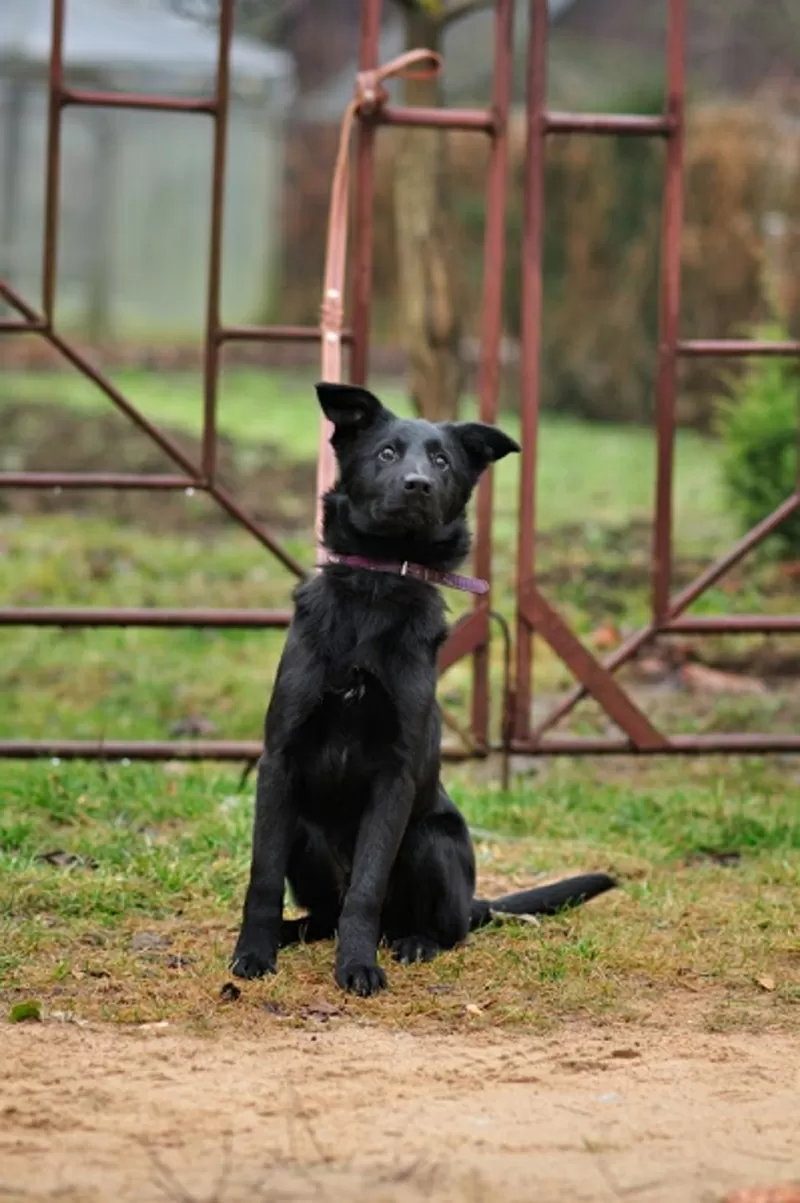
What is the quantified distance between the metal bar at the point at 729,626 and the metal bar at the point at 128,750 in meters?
0.85

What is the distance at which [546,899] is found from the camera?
4.94 metres

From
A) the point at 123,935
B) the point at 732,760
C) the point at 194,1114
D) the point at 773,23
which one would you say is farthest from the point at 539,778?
the point at 773,23

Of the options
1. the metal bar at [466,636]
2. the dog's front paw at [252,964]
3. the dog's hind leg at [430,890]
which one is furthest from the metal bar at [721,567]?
the dog's front paw at [252,964]

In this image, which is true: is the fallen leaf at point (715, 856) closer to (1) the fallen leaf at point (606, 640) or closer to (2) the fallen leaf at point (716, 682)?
(2) the fallen leaf at point (716, 682)

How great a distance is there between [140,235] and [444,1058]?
56.1 feet

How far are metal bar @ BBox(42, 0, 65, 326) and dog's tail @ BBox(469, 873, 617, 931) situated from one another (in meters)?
2.44

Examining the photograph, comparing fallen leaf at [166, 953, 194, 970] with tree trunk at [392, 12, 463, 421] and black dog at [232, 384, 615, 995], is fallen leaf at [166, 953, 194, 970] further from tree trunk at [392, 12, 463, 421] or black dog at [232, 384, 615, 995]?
tree trunk at [392, 12, 463, 421]

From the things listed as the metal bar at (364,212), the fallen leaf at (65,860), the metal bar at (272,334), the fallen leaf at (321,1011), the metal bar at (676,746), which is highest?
the metal bar at (364,212)

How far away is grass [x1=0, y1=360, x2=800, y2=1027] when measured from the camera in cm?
429

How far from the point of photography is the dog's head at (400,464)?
4445 mm

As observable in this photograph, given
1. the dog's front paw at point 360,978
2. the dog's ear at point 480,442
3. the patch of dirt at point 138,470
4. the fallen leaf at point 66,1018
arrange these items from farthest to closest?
the patch of dirt at point 138,470
the dog's ear at point 480,442
the dog's front paw at point 360,978
the fallen leaf at point 66,1018

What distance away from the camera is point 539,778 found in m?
6.93

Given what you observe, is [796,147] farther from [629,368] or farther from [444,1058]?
[444,1058]

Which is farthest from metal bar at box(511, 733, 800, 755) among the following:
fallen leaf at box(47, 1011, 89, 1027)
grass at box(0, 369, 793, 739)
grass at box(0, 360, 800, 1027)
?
fallen leaf at box(47, 1011, 89, 1027)
